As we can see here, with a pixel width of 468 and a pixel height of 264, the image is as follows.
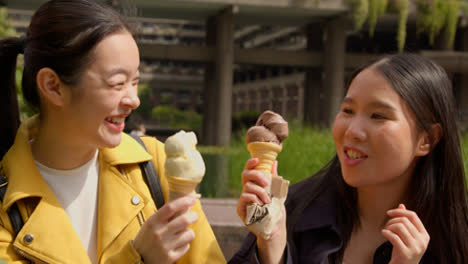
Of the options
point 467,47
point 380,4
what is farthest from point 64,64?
point 467,47

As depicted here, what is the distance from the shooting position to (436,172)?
88.9 inches

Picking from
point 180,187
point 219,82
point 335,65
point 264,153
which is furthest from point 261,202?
point 335,65

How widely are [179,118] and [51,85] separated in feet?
122

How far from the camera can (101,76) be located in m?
1.87

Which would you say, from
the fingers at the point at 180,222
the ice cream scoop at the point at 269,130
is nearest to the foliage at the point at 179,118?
the ice cream scoop at the point at 269,130

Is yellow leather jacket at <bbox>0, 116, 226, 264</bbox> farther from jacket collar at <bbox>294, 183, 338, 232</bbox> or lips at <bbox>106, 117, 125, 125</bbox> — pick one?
jacket collar at <bbox>294, 183, 338, 232</bbox>

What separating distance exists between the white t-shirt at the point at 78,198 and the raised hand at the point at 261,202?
63cm

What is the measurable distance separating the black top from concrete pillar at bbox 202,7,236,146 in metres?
22.1

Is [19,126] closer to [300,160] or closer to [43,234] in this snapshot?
[43,234]

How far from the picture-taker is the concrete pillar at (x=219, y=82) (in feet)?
80.4

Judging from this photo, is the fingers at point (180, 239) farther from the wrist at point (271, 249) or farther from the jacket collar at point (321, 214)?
the jacket collar at point (321, 214)

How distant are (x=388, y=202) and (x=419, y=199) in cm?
13

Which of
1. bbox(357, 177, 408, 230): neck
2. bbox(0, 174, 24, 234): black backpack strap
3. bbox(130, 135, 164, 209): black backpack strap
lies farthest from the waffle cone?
bbox(0, 174, 24, 234): black backpack strap

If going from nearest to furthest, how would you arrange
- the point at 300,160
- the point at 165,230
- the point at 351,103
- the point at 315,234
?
the point at 165,230 < the point at 351,103 < the point at 315,234 < the point at 300,160
